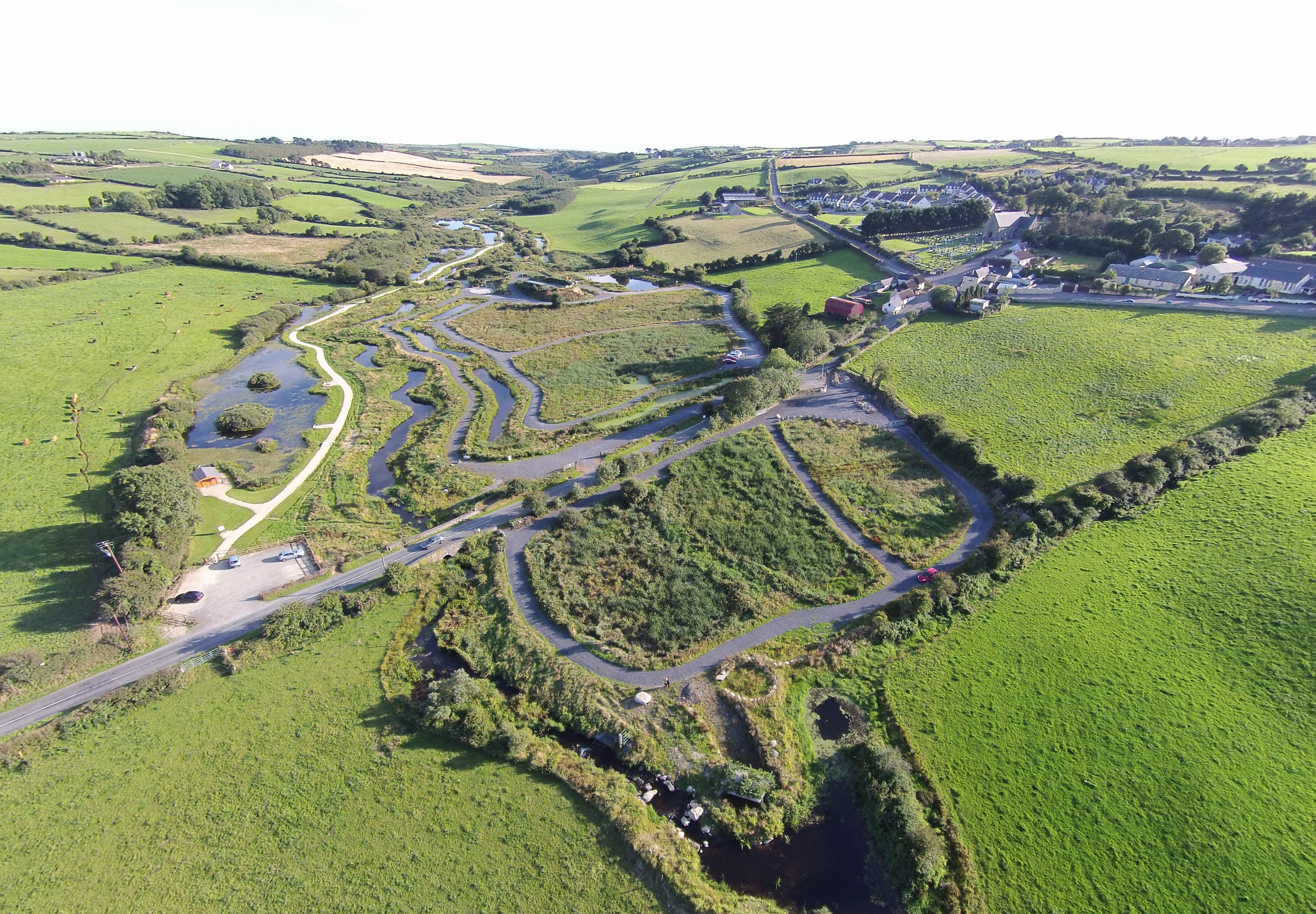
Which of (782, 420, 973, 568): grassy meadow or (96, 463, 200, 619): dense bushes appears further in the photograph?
(782, 420, 973, 568): grassy meadow

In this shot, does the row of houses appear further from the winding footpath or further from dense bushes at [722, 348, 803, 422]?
dense bushes at [722, 348, 803, 422]

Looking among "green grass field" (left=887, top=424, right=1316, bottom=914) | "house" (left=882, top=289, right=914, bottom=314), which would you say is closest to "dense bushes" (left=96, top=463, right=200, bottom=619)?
"green grass field" (left=887, top=424, right=1316, bottom=914)

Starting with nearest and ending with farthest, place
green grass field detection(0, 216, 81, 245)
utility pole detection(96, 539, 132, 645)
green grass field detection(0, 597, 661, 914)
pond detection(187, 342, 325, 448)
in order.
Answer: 1. green grass field detection(0, 597, 661, 914)
2. utility pole detection(96, 539, 132, 645)
3. pond detection(187, 342, 325, 448)
4. green grass field detection(0, 216, 81, 245)

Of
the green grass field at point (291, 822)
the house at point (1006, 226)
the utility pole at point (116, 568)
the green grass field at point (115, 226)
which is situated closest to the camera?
the green grass field at point (291, 822)

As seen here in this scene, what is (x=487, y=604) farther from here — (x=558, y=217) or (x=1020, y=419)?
(x=558, y=217)

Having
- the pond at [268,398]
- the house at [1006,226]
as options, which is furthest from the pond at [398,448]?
the house at [1006,226]

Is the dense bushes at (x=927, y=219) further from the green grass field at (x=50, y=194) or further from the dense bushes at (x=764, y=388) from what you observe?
the green grass field at (x=50, y=194)
